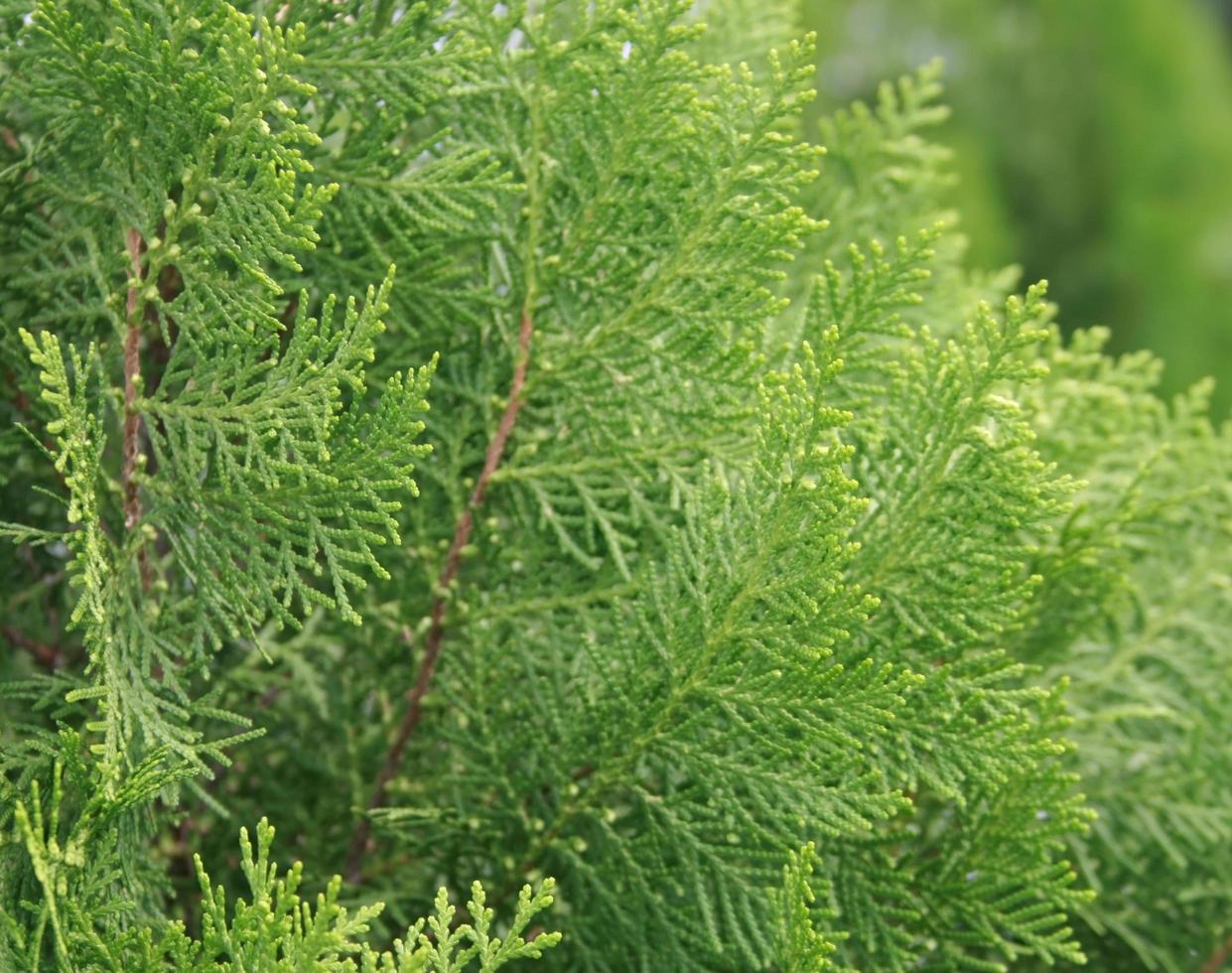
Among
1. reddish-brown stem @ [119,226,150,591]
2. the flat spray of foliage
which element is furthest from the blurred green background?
reddish-brown stem @ [119,226,150,591]

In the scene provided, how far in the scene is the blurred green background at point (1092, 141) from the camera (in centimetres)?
1182

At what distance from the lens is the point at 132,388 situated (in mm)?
1618

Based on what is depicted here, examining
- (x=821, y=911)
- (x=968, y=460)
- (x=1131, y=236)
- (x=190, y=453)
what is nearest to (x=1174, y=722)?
(x=968, y=460)

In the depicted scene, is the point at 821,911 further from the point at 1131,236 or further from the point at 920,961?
the point at 1131,236

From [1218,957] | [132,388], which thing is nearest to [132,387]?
[132,388]

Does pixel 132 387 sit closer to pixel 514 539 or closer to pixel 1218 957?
pixel 514 539

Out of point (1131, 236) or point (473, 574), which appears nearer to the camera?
point (473, 574)

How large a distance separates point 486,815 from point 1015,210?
13326mm

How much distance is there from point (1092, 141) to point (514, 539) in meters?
13.3

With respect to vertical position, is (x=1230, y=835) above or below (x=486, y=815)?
above

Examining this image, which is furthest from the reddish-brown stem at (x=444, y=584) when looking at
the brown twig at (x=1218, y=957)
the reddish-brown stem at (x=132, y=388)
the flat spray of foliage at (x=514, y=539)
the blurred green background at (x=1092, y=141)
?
the blurred green background at (x=1092, y=141)

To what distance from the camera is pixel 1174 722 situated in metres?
2.23

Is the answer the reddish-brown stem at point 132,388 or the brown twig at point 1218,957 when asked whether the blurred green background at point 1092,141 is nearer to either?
the brown twig at point 1218,957

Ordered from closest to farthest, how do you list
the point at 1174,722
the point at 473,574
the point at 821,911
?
1. the point at 821,911
2. the point at 473,574
3. the point at 1174,722
